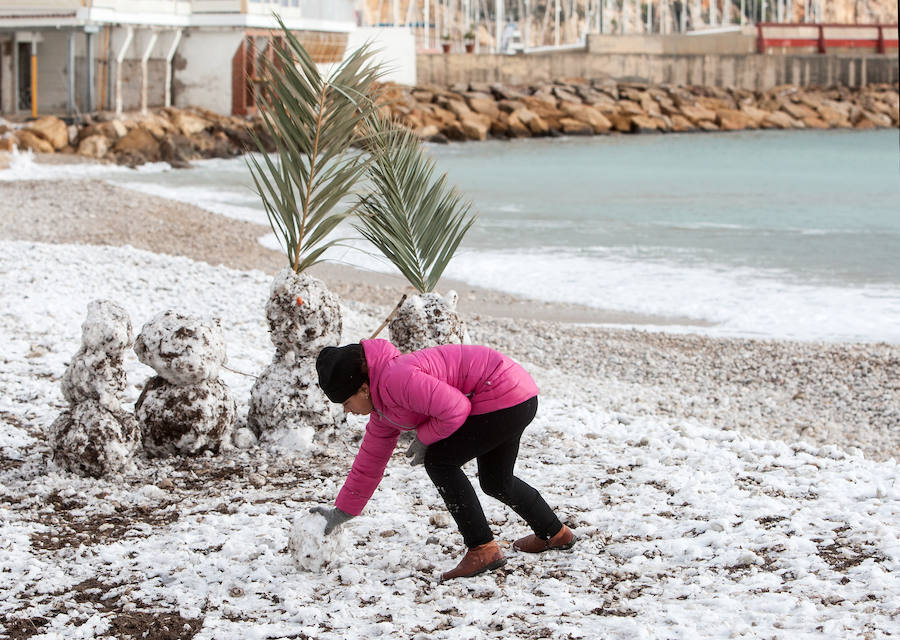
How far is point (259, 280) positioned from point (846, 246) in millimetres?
12890

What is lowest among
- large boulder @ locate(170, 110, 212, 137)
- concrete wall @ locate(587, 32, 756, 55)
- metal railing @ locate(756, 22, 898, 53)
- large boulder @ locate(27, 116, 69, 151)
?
large boulder @ locate(27, 116, 69, 151)

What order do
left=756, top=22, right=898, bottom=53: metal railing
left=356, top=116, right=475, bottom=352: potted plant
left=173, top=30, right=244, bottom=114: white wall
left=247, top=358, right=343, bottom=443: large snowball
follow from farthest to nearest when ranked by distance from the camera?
left=756, top=22, right=898, bottom=53: metal railing < left=173, top=30, right=244, bottom=114: white wall < left=356, top=116, right=475, bottom=352: potted plant < left=247, top=358, right=343, bottom=443: large snowball

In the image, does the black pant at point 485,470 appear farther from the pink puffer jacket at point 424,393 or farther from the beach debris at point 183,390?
the beach debris at point 183,390

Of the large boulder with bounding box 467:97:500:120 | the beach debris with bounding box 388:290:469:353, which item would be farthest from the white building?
the beach debris with bounding box 388:290:469:353

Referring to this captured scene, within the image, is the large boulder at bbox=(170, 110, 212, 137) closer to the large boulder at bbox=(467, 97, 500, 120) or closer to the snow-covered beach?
the large boulder at bbox=(467, 97, 500, 120)

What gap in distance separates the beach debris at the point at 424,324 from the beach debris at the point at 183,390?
3.01ft

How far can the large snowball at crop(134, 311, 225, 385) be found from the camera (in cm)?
513

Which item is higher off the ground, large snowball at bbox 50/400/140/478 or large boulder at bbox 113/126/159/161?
large boulder at bbox 113/126/159/161

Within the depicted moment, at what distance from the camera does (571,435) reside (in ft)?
19.5

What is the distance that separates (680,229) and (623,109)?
3214 centimetres

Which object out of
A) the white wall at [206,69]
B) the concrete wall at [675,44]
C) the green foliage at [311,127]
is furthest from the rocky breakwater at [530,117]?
the green foliage at [311,127]

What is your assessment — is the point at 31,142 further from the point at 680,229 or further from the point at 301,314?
the point at 301,314

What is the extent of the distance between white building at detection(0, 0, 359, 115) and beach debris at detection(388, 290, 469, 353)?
88.3 feet

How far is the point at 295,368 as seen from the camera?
5.51 m
